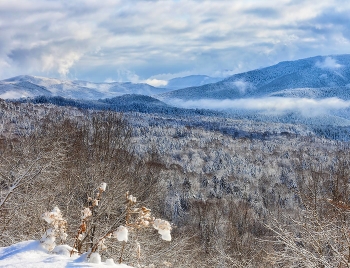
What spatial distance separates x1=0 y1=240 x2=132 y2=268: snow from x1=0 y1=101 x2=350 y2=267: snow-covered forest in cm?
52

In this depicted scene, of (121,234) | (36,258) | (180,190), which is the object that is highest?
(121,234)

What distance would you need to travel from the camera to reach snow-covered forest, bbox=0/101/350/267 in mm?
9359

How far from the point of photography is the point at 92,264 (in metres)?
4.63

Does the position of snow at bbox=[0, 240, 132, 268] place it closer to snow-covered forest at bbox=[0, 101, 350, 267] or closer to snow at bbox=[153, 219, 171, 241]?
snow-covered forest at bbox=[0, 101, 350, 267]

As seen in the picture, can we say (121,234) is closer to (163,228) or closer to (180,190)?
(163,228)

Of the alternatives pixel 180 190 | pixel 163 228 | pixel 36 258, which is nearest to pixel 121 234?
pixel 163 228

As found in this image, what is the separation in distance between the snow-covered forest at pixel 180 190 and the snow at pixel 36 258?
1.72ft

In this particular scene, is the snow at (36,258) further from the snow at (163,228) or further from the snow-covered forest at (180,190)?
the snow at (163,228)

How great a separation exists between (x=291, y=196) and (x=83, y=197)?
283ft

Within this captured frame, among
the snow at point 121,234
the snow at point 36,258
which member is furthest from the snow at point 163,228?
the snow at point 36,258

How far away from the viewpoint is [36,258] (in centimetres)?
470

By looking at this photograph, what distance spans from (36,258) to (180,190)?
86945mm

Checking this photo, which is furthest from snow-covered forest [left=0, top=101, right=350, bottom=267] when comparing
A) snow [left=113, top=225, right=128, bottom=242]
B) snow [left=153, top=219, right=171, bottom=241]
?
snow [left=153, top=219, right=171, bottom=241]

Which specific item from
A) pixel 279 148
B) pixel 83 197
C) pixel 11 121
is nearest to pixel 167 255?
pixel 83 197
